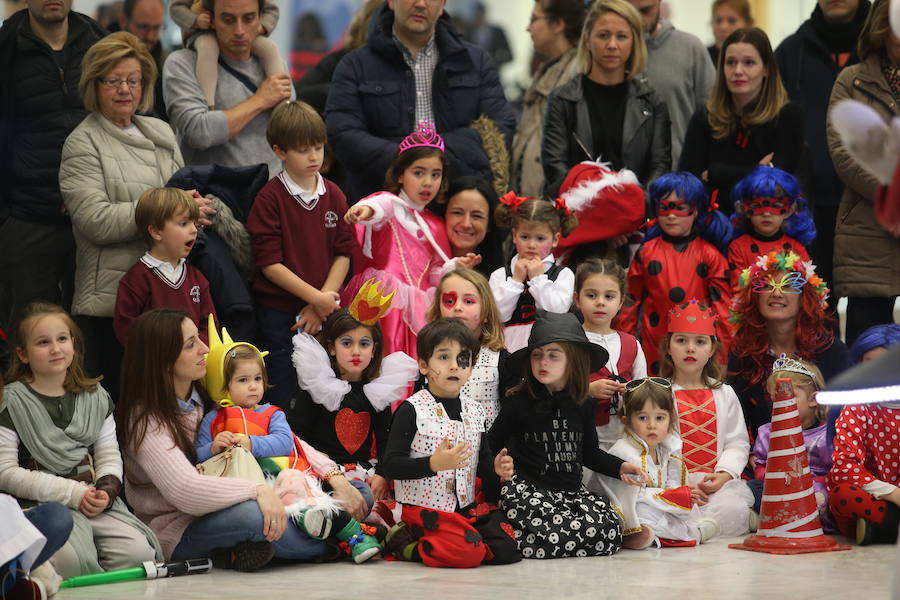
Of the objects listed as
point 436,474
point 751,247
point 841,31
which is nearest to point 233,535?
point 436,474

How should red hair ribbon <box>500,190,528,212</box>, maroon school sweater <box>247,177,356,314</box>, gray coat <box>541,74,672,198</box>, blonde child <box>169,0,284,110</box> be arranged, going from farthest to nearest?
gray coat <box>541,74,672,198</box>
blonde child <box>169,0,284,110</box>
red hair ribbon <box>500,190,528,212</box>
maroon school sweater <box>247,177,356,314</box>

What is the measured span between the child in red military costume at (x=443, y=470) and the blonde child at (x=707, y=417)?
3.93 ft

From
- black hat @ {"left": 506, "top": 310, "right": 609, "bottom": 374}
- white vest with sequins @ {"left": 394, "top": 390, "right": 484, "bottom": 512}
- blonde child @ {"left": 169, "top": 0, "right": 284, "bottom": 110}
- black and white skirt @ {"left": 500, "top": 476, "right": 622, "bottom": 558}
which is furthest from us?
blonde child @ {"left": 169, "top": 0, "right": 284, "bottom": 110}

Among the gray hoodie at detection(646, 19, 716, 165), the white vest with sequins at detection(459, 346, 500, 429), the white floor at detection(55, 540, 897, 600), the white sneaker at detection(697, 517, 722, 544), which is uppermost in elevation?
the gray hoodie at detection(646, 19, 716, 165)

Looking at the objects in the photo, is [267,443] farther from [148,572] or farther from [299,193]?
[299,193]

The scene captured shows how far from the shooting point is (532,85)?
8.66 meters

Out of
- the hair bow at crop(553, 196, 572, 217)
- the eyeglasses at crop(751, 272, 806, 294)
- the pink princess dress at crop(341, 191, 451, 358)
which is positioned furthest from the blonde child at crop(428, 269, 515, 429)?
the eyeglasses at crop(751, 272, 806, 294)

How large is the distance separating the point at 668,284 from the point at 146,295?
9.06ft

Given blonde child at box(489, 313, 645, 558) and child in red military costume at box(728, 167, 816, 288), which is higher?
child in red military costume at box(728, 167, 816, 288)

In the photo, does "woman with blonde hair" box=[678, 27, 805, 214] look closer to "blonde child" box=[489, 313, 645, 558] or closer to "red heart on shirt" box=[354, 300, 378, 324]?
"blonde child" box=[489, 313, 645, 558]

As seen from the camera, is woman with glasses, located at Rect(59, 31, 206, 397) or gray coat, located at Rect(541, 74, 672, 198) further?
gray coat, located at Rect(541, 74, 672, 198)

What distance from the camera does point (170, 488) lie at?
5391 millimetres

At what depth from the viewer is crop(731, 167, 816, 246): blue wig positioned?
714 centimetres

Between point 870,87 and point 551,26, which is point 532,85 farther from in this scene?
point 870,87
